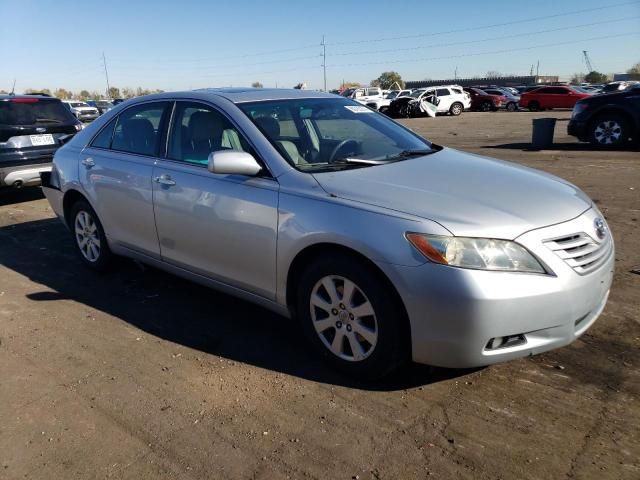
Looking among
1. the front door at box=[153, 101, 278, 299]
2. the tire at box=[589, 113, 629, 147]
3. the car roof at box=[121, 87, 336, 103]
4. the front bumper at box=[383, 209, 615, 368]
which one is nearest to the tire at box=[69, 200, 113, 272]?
the front door at box=[153, 101, 278, 299]

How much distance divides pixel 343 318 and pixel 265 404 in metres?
0.63

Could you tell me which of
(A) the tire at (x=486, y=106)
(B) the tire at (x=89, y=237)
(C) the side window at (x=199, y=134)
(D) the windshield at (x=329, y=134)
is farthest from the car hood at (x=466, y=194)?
(A) the tire at (x=486, y=106)

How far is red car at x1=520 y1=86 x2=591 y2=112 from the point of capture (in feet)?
111

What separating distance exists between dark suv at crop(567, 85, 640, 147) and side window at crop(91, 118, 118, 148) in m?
11.1

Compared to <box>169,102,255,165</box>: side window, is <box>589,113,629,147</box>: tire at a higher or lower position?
lower

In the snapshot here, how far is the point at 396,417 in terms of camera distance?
2.82m

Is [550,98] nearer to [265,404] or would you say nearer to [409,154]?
[409,154]

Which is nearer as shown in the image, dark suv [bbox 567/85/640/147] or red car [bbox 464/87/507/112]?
dark suv [bbox 567/85/640/147]

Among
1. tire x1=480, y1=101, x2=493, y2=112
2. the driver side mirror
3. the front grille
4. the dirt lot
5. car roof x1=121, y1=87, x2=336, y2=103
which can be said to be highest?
car roof x1=121, y1=87, x2=336, y2=103

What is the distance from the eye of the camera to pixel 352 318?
3.07 metres

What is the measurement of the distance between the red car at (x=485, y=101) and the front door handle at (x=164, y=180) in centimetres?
3639

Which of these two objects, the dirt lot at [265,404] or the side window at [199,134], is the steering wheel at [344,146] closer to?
the side window at [199,134]

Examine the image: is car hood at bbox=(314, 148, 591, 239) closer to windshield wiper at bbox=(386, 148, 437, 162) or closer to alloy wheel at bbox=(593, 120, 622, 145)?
windshield wiper at bbox=(386, 148, 437, 162)

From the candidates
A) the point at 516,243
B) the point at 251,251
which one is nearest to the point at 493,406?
the point at 516,243
